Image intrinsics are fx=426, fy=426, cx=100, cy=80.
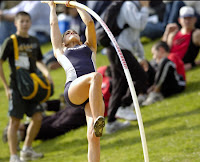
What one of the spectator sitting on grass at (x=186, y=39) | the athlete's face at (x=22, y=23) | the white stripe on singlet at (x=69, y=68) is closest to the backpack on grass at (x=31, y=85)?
the athlete's face at (x=22, y=23)

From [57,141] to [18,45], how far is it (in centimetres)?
192

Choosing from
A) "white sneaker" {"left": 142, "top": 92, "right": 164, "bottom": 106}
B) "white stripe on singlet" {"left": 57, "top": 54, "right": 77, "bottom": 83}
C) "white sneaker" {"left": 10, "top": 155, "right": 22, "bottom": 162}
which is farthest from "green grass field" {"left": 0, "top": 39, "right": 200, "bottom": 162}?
"white stripe on singlet" {"left": 57, "top": 54, "right": 77, "bottom": 83}

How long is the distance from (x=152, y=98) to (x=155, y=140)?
→ 1.93 meters

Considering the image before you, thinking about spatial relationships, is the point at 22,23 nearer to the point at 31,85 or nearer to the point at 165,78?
the point at 31,85

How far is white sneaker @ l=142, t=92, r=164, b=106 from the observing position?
8297 mm

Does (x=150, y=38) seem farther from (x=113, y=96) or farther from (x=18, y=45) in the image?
(x=18, y=45)

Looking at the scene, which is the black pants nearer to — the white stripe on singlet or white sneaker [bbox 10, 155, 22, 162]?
white sneaker [bbox 10, 155, 22, 162]

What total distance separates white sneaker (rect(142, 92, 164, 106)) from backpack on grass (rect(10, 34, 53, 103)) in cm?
222

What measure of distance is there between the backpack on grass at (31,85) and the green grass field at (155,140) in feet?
3.30

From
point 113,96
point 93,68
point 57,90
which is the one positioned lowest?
point 57,90

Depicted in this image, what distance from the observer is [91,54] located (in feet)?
16.6

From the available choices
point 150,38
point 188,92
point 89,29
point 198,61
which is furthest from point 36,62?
point 150,38

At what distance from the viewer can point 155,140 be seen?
21.3 ft

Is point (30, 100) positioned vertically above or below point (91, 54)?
below
